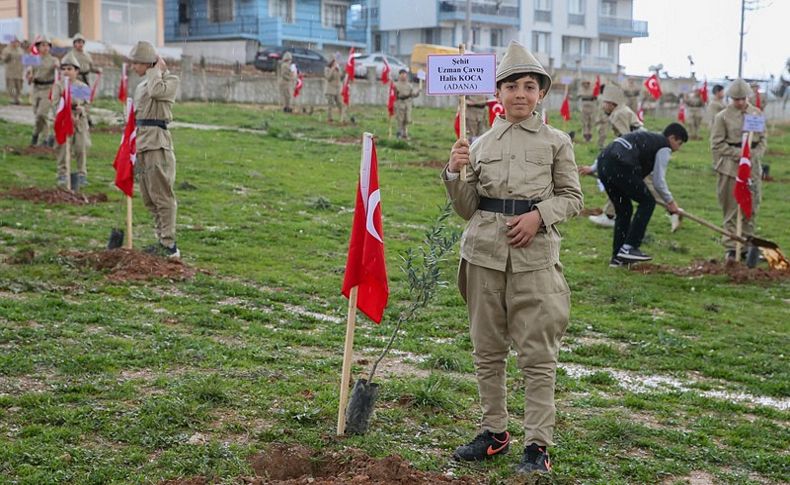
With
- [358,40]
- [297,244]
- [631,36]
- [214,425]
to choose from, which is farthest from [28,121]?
[631,36]

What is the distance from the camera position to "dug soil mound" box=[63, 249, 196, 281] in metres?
10.5

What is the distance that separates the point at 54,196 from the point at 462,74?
36.6 ft

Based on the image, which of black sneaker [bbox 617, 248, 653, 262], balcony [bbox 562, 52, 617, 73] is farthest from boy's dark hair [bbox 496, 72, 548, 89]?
balcony [bbox 562, 52, 617, 73]

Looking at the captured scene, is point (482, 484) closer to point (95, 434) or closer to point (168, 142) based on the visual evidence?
point (95, 434)

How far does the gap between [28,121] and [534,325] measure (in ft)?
74.6

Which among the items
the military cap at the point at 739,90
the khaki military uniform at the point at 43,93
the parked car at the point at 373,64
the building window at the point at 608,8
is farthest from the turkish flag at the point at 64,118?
the building window at the point at 608,8

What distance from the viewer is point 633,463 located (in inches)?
234

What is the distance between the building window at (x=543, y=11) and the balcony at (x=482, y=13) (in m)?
2.53

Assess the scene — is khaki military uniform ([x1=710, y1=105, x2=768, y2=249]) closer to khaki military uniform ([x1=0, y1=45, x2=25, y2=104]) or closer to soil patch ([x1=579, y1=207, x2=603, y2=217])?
soil patch ([x1=579, y1=207, x2=603, y2=217])

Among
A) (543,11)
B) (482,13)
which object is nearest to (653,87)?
(482,13)

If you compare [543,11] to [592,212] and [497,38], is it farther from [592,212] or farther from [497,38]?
[592,212]

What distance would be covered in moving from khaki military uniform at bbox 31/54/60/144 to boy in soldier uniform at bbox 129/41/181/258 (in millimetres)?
9307

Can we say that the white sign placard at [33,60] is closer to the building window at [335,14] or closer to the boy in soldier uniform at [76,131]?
the boy in soldier uniform at [76,131]

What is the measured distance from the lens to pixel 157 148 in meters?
11.3
